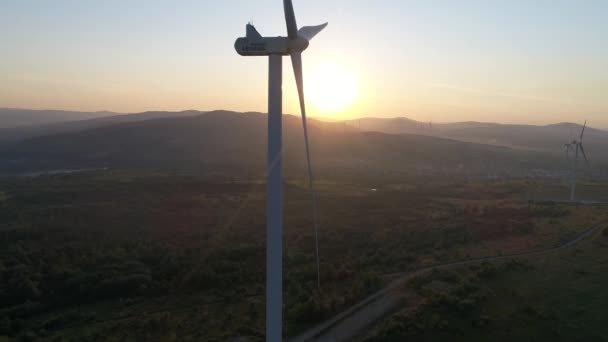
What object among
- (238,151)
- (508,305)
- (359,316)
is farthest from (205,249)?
(238,151)

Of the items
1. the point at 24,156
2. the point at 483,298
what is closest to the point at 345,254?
the point at 483,298

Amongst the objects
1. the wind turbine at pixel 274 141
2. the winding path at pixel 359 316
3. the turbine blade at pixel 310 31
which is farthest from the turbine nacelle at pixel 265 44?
the winding path at pixel 359 316

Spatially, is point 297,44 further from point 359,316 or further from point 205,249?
point 205,249

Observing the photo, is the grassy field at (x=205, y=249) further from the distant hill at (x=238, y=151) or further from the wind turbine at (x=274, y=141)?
the distant hill at (x=238, y=151)

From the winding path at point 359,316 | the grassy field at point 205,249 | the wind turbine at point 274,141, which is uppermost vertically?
the wind turbine at point 274,141

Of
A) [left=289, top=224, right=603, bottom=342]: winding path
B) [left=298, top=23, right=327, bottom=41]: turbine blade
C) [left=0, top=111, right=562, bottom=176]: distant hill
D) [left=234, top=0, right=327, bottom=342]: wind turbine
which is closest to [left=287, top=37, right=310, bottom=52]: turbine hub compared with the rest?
[left=234, top=0, right=327, bottom=342]: wind turbine

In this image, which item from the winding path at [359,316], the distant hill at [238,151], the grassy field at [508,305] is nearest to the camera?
the winding path at [359,316]
